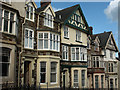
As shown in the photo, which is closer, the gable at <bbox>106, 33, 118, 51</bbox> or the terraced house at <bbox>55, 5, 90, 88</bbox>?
the terraced house at <bbox>55, 5, 90, 88</bbox>

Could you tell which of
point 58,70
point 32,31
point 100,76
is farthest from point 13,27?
point 100,76

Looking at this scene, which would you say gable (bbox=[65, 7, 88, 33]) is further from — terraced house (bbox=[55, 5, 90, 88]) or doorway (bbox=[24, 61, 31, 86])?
doorway (bbox=[24, 61, 31, 86])

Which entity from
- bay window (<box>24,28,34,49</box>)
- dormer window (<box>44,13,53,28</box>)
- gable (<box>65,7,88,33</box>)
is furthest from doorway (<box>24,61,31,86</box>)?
gable (<box>65,7,88,33</box>)

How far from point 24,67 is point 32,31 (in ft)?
13.5

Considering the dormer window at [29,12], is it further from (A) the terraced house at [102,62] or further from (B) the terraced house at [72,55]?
(A) the terraced house at [102,62]

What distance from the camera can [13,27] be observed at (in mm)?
13711

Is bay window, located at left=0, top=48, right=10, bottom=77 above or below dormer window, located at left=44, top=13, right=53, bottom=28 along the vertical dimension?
below

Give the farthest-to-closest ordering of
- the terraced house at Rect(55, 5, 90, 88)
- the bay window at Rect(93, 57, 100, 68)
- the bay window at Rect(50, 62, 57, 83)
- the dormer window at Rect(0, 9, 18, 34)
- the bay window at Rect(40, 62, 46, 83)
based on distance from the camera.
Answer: the bay window at Rect(93, 57, 100, 68)
the terraced house at Rect(55, 5, 90, 88)
the bay window at Rect(50, 62, 57, 83)
the bay window at Rect(40, 62, 46, 83)
the dormer window at Rect(0, 9, 18, 34)

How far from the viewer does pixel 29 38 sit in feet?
56.2

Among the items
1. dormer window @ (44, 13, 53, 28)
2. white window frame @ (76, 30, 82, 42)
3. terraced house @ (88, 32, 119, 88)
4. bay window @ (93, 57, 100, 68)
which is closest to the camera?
dormer window @ (44, 13, 53, 28)

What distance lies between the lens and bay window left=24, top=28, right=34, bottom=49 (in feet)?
55.1

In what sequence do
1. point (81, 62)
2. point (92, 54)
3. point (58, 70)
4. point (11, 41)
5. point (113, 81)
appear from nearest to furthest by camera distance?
1. point (11, 41)
2. point (58, 70)
3. point (81, 62)
4. point (92, 54)
5. point (113, 81)

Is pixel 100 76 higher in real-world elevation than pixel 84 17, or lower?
lower

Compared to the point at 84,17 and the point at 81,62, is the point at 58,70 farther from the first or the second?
the point at 84,17
